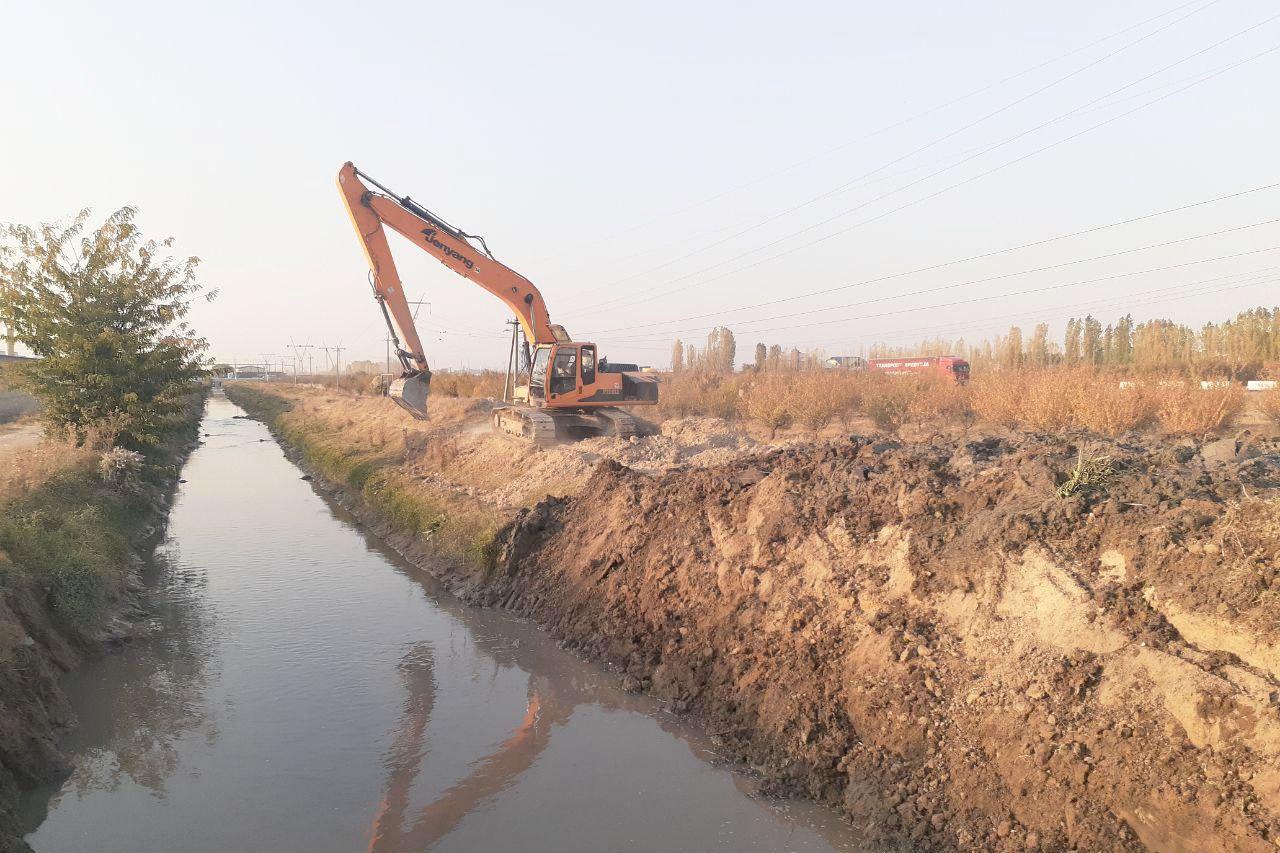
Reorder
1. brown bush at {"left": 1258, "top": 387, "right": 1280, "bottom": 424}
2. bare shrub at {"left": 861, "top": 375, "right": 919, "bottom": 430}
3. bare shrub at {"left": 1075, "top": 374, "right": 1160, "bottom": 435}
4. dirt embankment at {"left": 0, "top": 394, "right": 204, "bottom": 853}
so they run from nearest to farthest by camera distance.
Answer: dirt embankment at {"left": 0, "top": 394, "right": 204, "bottom": 853}, bare shrub at {"left": 1075, "top": 374, "right": 1160, "bottom": 435}, brown bush at {"left": 1258, "top": 387, "right": 1280, "bottom": 424}, bare shrub at {"left": 861, "top": 375, "right": 919, "bottom": 430}

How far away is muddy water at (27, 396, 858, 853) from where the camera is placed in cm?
586

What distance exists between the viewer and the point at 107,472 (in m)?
14.4

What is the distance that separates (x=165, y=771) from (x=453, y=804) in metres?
2.58

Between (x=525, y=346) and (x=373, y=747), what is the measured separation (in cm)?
1362

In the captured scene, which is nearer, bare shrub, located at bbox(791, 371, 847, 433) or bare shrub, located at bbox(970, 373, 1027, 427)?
bare shrub, located at bbox(970, 373, 1027, 427)

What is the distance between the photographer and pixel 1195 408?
1332cm

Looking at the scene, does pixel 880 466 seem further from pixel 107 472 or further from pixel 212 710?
pixel 107 472

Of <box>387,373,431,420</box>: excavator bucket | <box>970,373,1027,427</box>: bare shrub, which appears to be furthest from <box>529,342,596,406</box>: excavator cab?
<box>970,373,1027,427</box>: bare shrub

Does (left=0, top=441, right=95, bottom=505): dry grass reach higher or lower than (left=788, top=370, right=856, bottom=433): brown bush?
lower

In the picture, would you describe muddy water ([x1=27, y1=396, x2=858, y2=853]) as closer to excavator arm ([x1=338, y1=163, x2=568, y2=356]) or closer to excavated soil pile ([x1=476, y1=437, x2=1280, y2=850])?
excavated soil pile ([x1=476, y1=437, x2=1280, y2=850])

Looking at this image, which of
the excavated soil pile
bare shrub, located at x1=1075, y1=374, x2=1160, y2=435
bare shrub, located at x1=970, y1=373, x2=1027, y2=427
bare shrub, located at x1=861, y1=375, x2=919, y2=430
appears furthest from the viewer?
bare shrub, located at x1=861, y1=375, x2=919, y2=430

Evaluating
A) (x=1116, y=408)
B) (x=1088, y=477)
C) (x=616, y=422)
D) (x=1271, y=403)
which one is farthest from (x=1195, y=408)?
(x=616, y=422)

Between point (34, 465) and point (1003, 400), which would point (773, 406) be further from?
point (34, 465)

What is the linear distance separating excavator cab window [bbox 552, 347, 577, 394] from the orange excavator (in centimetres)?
2
